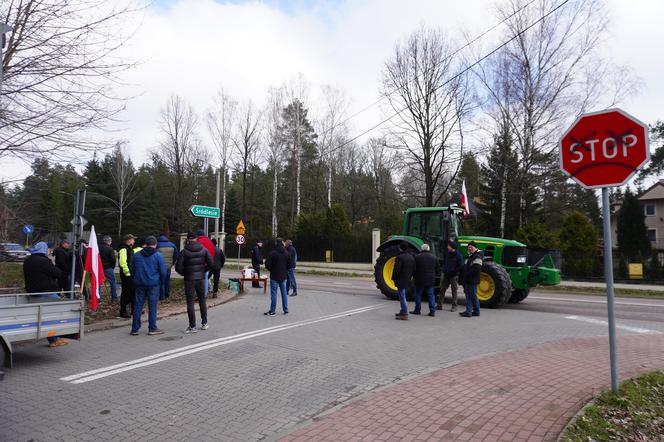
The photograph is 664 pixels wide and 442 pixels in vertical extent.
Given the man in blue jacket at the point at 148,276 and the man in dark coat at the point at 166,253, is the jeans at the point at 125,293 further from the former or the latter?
the man in blue jacket at the point at 148,276

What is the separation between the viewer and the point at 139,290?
27.6ft

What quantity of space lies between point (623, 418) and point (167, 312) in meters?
9.61

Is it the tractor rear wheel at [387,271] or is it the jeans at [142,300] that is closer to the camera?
the jeans at [142,300]

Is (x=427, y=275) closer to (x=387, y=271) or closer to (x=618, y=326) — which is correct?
(x=387, y=271)

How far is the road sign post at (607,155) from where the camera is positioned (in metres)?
4.39

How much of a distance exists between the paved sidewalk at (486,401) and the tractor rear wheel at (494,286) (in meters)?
4.63

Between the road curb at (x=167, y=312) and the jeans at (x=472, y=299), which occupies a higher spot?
the jeans at (x=472, y=299)

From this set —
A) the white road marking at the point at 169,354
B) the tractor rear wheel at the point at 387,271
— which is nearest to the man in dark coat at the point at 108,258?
the white road marking at the point at 169,354

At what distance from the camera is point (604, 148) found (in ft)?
15.1

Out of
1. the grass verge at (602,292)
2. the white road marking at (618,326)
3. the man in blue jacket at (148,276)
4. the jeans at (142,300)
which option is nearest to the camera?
the man in blue jacket at (148,276)

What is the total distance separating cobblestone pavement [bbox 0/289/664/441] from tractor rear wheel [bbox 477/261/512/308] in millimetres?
1098

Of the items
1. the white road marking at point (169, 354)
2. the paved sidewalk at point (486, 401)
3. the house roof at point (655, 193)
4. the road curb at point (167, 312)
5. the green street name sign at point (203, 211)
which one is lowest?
the paved sidewalk at point (486, 401)

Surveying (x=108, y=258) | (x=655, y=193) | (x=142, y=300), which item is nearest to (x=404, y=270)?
(x=142, y=300)

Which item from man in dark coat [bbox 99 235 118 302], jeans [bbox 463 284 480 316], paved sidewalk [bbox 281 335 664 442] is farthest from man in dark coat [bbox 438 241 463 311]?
man in dark coat [bbox 99 235 118 302]
